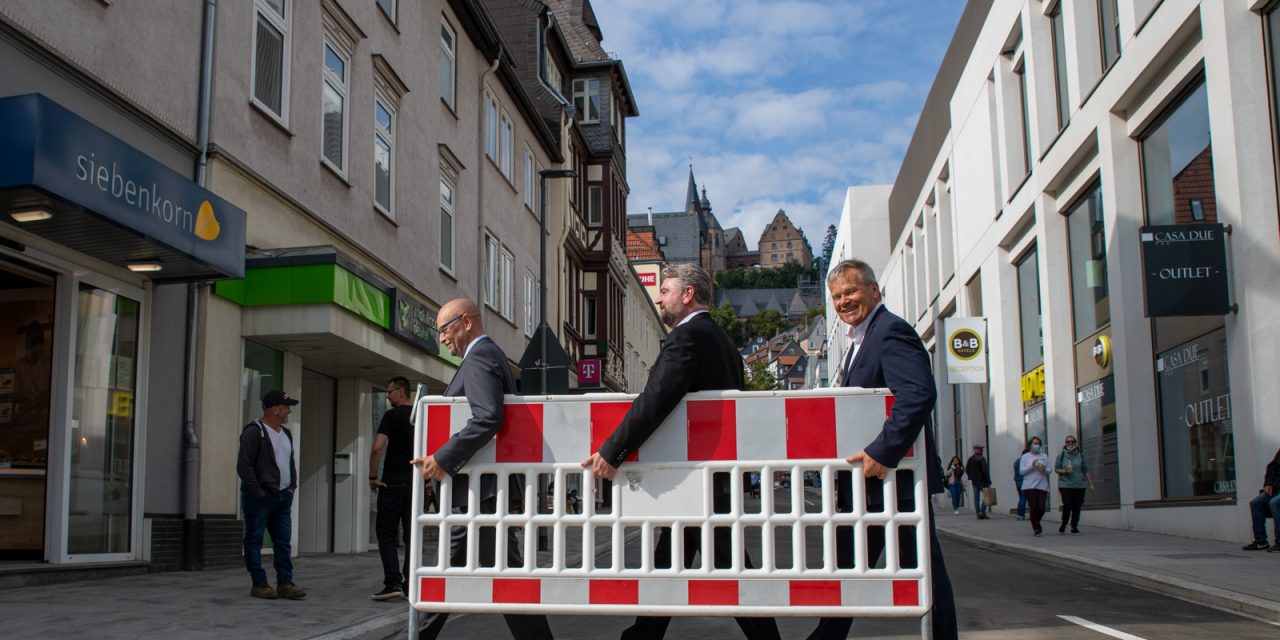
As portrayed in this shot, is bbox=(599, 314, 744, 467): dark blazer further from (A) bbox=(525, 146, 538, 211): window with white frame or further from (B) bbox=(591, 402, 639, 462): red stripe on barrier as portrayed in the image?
(A) bbox=(525, 146, 538, 211): window with white frame

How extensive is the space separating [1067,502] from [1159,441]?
1.75 m

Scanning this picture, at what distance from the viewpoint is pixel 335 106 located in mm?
16031

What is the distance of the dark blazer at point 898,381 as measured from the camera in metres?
4.43

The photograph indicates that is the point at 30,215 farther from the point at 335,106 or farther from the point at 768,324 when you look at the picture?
the point at 768,324

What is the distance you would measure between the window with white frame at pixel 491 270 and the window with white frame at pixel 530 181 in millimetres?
4205

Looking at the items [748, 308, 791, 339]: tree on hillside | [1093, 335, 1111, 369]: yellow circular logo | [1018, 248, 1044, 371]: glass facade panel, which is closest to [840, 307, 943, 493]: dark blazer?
[1093, 335, 1111, 369]: yellow circular logo

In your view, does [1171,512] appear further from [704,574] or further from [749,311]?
[749,311]

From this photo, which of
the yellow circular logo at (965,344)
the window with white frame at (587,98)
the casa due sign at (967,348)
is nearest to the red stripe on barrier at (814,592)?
the casa due sign at (967,348)

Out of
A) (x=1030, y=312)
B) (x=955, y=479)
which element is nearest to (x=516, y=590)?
(x=1030, y=312)

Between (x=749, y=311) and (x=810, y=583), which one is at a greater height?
(x=749, y=311)

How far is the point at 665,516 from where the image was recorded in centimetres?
462

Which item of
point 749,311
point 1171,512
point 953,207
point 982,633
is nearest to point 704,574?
point 982,633

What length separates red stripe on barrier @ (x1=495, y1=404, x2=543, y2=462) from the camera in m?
4.81

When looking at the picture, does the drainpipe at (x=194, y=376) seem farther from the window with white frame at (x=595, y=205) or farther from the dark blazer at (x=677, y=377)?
the window with white frame at (x=595, y=205)
